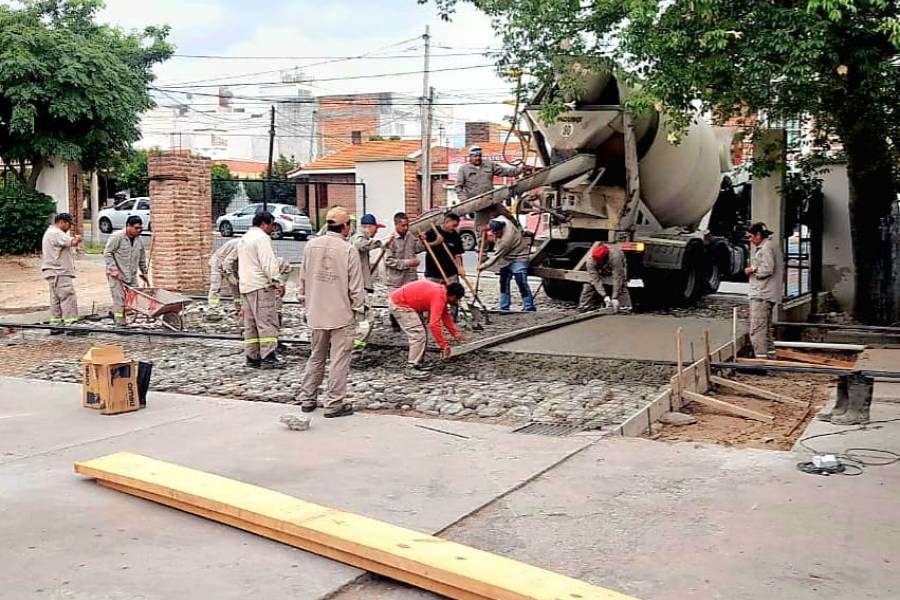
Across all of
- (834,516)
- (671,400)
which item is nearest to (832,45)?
(671,400)

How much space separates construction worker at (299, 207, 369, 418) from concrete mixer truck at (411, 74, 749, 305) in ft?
15.4

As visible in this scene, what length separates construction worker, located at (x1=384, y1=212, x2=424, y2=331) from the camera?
11.9 metres

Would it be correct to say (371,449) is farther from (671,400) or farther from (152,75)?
(152,75)

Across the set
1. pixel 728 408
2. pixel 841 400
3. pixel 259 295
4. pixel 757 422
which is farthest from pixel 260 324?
pixel 841 400

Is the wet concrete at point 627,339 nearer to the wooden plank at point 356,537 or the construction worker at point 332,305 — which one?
the construction worker at point 332,305

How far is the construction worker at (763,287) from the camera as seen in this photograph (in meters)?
11.3

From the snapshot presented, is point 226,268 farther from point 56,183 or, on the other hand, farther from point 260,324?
point 56,183

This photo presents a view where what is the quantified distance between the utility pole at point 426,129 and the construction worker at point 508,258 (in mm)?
16926

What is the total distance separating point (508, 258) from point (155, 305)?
5.32 meters

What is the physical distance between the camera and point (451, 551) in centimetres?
459

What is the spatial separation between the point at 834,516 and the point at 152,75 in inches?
1117

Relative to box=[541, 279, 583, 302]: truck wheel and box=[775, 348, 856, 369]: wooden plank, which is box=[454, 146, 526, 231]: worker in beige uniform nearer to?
box=[541, 279, 583, 302]: truck wheel

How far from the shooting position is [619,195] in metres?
14.7

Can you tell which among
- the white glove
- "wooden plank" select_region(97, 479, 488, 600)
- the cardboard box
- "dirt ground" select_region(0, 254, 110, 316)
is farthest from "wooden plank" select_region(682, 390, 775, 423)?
"dirt ground" select_region(0, 254, 110, 316)
